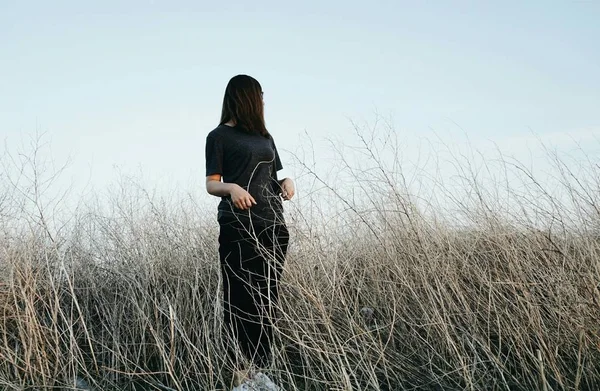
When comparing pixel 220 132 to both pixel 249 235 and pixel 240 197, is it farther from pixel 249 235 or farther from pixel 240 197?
pixel 249 235

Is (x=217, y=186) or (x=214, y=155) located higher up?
(x=214, y=155)

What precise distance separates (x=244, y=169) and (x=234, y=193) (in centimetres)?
18

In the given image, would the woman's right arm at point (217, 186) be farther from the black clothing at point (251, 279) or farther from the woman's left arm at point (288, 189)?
the woman's left arm at point (288, 189)

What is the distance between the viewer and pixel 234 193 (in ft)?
7.24

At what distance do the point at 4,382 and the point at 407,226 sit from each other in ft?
6.89

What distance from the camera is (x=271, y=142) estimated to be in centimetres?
250

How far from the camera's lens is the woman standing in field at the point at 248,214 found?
2311mm

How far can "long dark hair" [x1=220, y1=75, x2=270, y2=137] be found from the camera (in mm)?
2369

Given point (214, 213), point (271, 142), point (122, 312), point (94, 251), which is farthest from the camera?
point (214, 213)

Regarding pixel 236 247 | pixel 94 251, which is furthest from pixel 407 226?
pixel 94 251

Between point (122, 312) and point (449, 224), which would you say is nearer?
point (122, 312)

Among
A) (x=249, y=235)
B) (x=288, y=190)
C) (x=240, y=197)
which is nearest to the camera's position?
(x=240, y=197)

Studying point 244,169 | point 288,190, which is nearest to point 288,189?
point 288,190

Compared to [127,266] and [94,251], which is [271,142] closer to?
[127,266]
